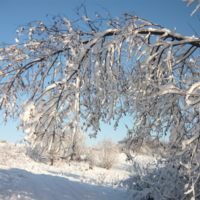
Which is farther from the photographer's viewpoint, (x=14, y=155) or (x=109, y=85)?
(x=14, y=155)

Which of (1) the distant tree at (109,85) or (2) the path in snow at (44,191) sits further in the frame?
(2) the path in snow at (44,191)

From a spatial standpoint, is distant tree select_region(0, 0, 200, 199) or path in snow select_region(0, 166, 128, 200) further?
path in snow select_region(0, 166, 128, 200)

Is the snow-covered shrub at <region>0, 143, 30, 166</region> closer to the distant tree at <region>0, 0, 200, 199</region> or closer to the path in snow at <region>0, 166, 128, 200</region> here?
the path in snow at <region>0, 166, 128, 200</region>

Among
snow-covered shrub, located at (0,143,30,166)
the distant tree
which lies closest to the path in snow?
the distant tree

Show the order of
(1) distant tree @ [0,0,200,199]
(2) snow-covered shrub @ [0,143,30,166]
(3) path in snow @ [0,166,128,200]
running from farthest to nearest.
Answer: (2) snow-covered shrub @ [0,143,30,166]
(3) path in snow @ [0,166,128,200]
(1) distant tree @ [0,0,200,199]

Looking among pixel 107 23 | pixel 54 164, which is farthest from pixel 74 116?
pixel 54 164

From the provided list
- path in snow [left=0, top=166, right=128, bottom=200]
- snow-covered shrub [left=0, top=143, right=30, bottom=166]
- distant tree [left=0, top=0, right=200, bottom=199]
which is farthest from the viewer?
snow-covered shrub [left=0, top=143, right=30, bottom=166]

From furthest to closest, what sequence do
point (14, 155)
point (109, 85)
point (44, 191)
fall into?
point (14, 155), point (44, 191), point (109, 85)

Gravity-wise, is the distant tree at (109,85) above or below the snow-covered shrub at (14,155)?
above

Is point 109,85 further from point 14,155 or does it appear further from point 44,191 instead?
point 14,155

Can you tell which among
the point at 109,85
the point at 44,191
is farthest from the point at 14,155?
the point at 109,85

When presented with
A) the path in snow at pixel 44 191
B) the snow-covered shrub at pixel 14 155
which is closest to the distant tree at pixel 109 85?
the path in snow at pixel 44 191

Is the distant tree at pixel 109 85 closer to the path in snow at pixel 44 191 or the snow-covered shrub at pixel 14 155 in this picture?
the path in snow at pixel 44 191

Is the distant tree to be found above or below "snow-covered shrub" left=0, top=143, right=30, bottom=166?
above
